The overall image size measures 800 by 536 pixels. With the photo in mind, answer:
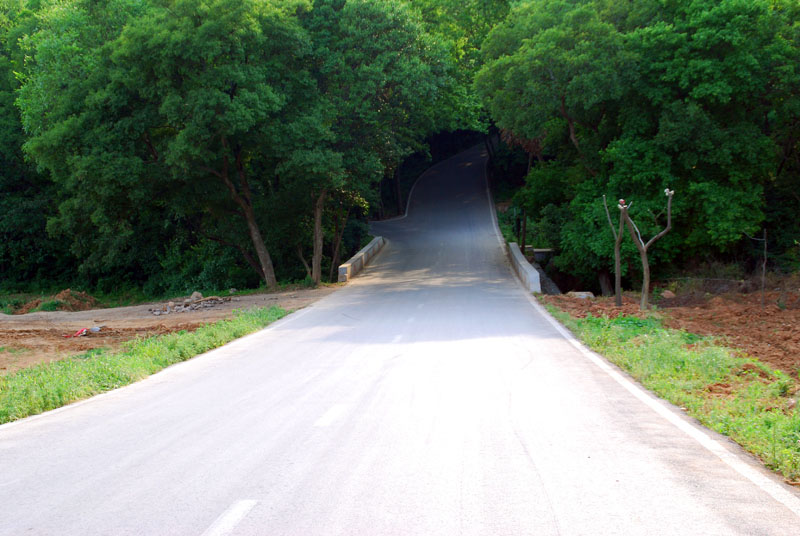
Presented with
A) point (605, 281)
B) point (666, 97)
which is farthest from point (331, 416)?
point (605, 281)

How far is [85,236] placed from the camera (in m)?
39.1

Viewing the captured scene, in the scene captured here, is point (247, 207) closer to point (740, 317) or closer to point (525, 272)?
point (525, 272)

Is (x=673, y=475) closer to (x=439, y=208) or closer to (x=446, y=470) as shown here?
(x=446, y=470)

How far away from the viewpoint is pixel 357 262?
3212 centimetres

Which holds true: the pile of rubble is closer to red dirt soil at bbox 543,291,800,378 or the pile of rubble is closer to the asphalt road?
the asphalt road

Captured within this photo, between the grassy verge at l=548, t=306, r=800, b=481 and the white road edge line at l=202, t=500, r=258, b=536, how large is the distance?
4.28 m

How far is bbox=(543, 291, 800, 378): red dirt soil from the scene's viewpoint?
11.7 meters

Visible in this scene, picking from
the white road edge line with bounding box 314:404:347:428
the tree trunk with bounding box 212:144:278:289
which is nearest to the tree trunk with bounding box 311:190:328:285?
the tree trunk with bounding box 212:144:278:289

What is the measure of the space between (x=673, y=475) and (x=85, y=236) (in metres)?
39.9

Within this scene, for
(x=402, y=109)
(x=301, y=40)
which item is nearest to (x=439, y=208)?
(x=402, y=109)

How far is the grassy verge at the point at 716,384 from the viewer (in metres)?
6.02

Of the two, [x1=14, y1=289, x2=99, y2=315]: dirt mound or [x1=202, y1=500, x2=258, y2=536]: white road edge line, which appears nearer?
[x1=202, y1=500, x2=258, y2=536]: white road edge line

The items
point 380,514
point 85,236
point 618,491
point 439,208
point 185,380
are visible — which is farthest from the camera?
point 439,208

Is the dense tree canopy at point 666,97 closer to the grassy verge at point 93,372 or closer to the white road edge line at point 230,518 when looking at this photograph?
the grassy verge at point 93,372
